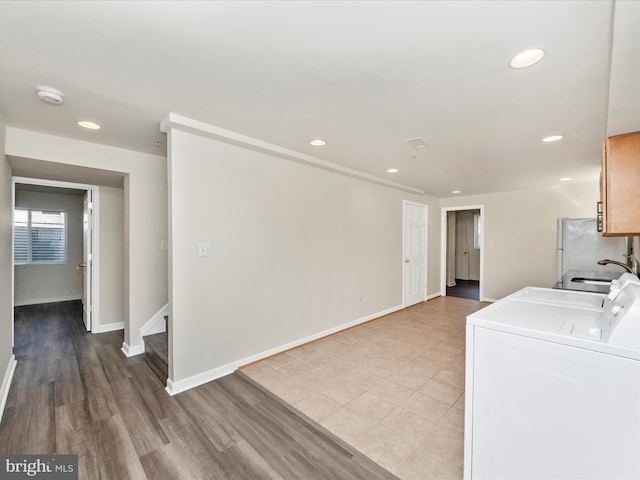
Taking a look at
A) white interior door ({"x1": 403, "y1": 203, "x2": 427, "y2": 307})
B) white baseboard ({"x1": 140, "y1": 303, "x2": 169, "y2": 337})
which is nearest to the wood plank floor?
white baseboard ({"x1": 140, "y1": 303, "x2": 169, "y2": 337})

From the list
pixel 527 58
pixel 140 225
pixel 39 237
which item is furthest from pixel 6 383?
pixel 39 237

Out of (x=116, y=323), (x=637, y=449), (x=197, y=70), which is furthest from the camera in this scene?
(x=116, y=323)

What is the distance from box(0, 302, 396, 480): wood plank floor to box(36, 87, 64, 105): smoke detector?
7.52ft

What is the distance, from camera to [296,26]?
1345mm

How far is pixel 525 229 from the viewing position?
550cm

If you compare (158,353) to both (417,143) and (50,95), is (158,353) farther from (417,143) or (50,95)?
(417,143)

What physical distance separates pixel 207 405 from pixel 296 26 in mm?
Answer: 2634

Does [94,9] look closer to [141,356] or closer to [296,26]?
[296,26]

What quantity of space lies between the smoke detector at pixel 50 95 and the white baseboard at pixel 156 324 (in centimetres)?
231

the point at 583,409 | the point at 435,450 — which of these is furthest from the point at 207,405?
the point at 583,409

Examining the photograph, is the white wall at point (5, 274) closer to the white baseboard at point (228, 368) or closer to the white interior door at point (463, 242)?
the white baseboard at point (228, 368)

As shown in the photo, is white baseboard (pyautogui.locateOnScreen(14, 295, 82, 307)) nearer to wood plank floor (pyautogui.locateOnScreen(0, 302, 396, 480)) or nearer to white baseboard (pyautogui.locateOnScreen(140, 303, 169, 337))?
wood plank floor (pyautogui.locateOnScreen(0, 302, 396, 480))

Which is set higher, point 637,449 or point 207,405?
point 637,449

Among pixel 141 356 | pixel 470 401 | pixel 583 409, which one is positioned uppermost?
pixel 583 409
